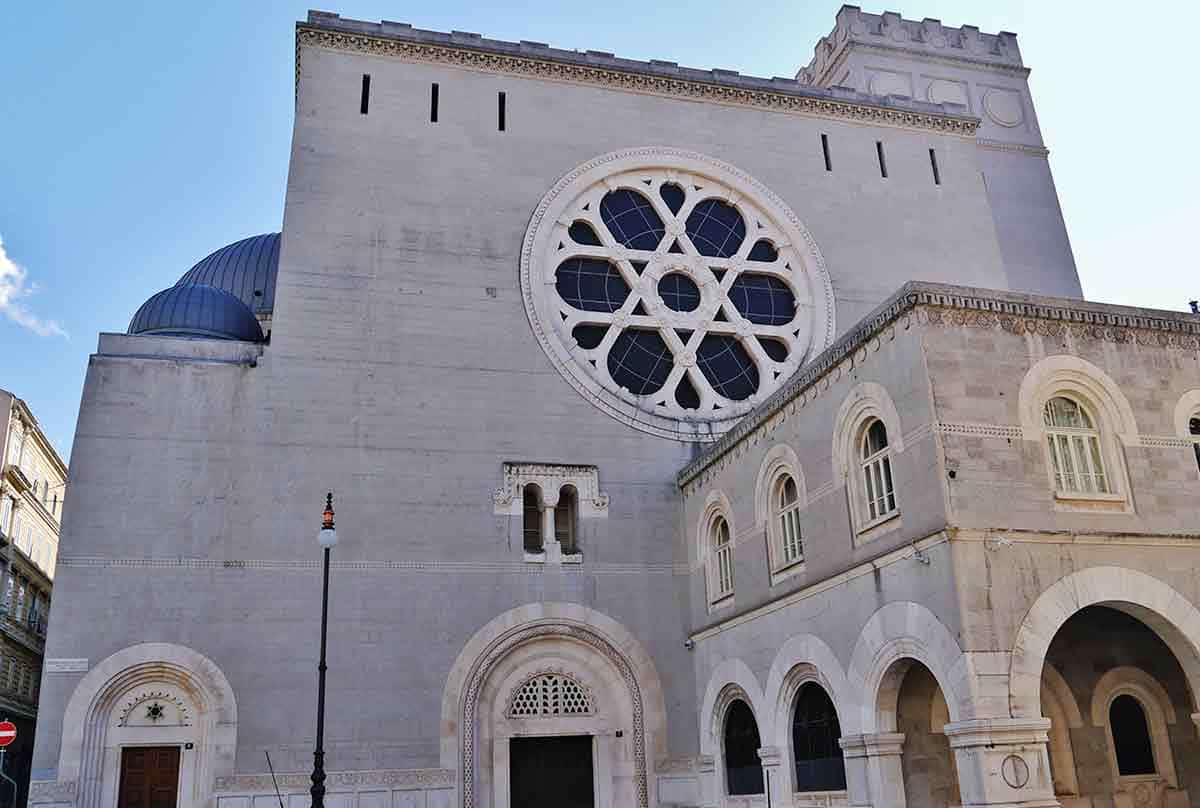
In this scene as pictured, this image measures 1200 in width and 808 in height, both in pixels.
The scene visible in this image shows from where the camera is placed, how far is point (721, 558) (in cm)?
2100

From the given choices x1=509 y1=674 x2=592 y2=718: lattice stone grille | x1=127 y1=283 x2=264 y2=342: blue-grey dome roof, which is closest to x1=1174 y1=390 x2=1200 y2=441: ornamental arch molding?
x1=509 y1=674 x2=592 y2=718: lattice stone grille

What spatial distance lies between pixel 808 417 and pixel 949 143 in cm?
1424

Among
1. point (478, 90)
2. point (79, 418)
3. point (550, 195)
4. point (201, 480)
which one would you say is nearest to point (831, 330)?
point (550, 195)

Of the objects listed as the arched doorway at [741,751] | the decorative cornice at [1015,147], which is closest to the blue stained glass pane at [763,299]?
the arched doorway at [741,751]

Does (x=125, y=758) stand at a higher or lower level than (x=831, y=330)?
lower

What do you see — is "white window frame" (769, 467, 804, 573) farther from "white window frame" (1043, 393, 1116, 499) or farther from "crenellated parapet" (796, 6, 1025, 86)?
"crenellated parapet" (796, 6, 1025, 86)

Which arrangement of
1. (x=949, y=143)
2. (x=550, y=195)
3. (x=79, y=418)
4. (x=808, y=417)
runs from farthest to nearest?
(x=949, y=143)
(x=550, y=195)
(x=79, y=418)
(x=808, y=417)

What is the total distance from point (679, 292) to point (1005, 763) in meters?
14.3

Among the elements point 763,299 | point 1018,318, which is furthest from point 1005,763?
point 763,299

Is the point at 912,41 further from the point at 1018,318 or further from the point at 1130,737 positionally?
the point at 1130,737

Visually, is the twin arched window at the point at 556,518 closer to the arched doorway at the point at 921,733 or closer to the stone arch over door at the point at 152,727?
the stone arch over door at the point at 152,727

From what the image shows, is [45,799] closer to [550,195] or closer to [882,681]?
[882,681]

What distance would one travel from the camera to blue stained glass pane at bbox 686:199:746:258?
25609 mm

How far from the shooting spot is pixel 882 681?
1490cm
